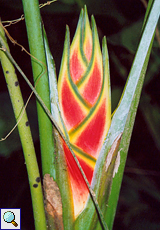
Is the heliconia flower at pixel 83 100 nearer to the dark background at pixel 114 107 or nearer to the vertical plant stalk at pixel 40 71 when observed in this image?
the vertical plant stalk at pixel 40 71

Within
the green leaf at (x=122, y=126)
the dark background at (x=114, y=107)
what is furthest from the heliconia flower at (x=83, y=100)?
the dark background at (x=114, y=107)

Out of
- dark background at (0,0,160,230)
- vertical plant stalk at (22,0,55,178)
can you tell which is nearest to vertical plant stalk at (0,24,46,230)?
vertical plant stalk at (22,0,55,178)

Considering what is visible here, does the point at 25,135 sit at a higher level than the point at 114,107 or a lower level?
lower

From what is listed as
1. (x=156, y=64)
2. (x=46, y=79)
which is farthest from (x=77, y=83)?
(x=156, y=64)

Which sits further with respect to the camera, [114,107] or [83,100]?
[114,107]

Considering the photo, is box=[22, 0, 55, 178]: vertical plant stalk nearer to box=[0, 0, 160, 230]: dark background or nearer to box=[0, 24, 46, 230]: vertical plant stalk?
box=[0, 24, 46, 230]: vertical plant stalk

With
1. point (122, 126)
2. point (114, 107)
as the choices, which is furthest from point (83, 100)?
point (114, 107)

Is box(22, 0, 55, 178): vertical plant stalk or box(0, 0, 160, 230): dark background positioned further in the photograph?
box(0, 0, 160, 230): dark background

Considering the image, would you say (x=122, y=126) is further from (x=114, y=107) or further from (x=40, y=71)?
(x=114, y=107)
